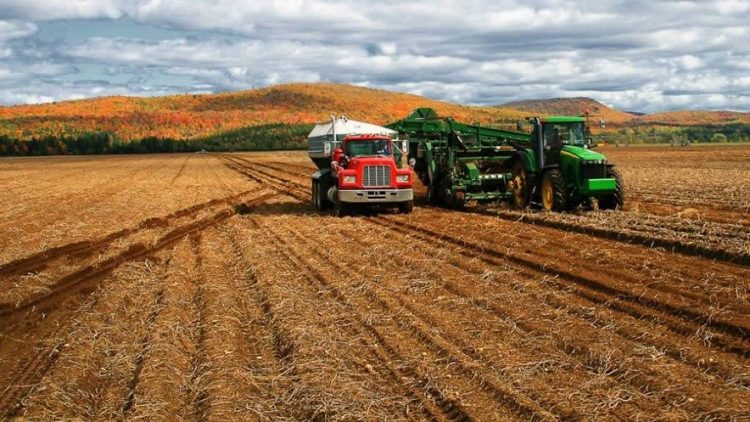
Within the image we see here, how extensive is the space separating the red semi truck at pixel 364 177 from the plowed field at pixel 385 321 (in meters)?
2.23

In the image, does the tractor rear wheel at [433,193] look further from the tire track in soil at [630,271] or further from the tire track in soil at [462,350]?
the tire track in soil at [462,350]

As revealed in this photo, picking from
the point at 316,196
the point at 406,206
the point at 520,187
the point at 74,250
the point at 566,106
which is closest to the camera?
the point at 74,250

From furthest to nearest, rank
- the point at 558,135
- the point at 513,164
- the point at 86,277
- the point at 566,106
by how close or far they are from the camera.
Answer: the point at 566,106
the point at 513,164
the point at 558,135
the point at 86,277

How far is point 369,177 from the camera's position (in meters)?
19.1

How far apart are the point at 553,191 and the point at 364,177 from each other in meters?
4.40

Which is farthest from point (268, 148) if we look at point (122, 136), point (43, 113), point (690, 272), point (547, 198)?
point (690, 272)

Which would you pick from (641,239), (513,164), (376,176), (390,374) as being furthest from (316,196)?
(390,374)

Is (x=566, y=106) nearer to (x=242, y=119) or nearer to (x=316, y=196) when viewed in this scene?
(x=242, y=119)

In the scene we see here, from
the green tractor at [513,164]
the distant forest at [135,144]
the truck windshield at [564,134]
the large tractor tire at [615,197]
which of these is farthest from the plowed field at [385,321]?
the distant forest at [135,144]

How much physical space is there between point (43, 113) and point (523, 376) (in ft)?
463

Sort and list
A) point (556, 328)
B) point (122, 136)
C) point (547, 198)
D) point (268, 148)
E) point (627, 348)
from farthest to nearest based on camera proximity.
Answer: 1. point (122, 136)
2. point (268, 148)
3. point (547, 198)
4. point (556, 328)
5. point (627, 348)

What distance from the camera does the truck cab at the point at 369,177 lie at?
19.0m

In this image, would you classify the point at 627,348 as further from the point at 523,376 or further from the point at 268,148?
the point at 268,148

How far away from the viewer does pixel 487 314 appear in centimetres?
859
